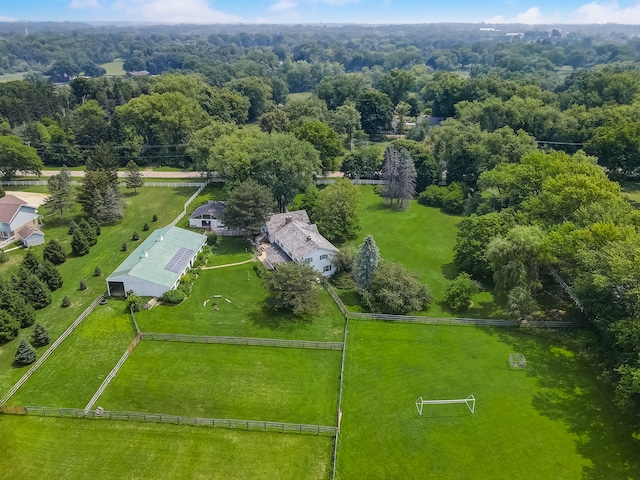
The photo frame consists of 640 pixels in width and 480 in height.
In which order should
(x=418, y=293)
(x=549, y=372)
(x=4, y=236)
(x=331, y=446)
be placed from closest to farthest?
1. (x=331, y=446)
2. (x=549, y=372)
3. (x=418, y=293)
4. (x=4, y=236)

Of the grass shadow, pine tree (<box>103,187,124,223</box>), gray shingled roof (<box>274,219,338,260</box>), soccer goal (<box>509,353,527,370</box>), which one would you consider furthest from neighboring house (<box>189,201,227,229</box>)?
soccer goal (<box>509,353,527,370</box>)

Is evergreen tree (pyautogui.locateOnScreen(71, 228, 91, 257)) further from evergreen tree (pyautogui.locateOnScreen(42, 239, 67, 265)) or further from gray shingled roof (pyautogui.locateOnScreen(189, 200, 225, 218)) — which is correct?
gray shingled roof (pyautogui.locateOnScreen(189, 200, 225, 218))

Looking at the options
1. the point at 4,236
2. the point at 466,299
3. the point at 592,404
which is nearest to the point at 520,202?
the point at 466,299

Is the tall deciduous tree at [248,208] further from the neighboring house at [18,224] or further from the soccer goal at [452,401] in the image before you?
the soccer goal at [452,401]

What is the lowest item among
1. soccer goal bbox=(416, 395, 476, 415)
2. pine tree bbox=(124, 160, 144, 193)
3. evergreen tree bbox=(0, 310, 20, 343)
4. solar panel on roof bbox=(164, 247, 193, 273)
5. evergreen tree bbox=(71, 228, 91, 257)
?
pine tree bbox=(124, 160, 144, 193)

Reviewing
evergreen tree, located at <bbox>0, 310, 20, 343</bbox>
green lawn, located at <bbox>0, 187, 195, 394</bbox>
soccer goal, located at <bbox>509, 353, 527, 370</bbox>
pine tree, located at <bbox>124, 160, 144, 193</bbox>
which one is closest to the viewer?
soccer goal, located at <bbox>509, 353, 527, 370</bbox>

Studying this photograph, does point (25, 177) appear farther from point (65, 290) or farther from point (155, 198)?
point (65, 290)

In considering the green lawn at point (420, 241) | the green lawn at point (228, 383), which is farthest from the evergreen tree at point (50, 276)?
the green lawn at point (420, 241)
